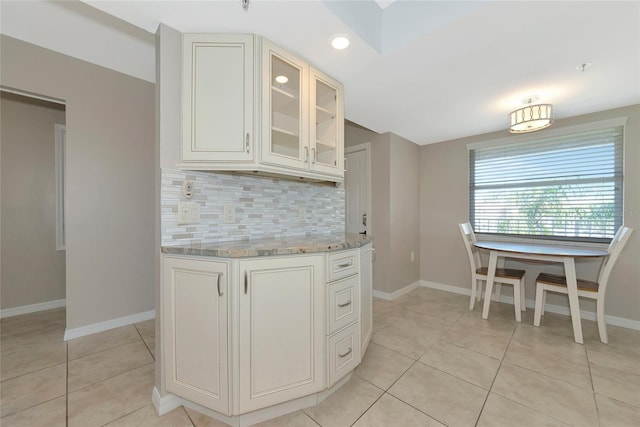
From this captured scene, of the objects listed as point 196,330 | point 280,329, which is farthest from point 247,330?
point 196,330

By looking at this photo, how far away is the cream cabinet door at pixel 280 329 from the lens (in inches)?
47.6

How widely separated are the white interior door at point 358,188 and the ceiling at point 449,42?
3.75ft

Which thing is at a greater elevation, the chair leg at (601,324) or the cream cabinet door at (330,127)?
the cream cabinet door at (330,127)

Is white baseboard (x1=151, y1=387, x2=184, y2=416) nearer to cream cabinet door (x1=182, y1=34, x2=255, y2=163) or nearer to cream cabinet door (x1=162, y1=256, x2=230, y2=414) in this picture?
cream cabinet door (x1=162, y1=256, x2=230, y2=414)

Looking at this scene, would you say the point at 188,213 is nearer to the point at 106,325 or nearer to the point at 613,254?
the point at 106,325

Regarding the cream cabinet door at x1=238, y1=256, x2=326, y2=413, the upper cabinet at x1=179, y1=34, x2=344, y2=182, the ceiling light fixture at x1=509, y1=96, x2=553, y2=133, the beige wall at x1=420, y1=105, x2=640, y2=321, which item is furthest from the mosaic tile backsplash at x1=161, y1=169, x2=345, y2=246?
the beige wall at x1=420, y1=105, x2=640, y2=321

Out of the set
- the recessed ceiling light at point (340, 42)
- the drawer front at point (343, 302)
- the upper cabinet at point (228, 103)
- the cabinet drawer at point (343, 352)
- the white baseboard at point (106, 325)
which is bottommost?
the white baseboard at point (106, 325)

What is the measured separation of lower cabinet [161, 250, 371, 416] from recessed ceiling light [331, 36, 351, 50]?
4.37ft

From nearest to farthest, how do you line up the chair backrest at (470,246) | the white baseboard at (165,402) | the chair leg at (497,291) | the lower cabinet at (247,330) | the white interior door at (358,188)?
the lower cabinet at (247,330) → the white baseboard at (165,402) → the chair backrest at (470,246) → the chair leg at (497,291) → the white interior door at (358,188)

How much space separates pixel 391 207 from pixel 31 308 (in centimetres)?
420

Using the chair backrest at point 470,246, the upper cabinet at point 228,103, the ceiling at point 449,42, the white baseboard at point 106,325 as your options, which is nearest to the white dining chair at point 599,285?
the chair backrest at point 470,246

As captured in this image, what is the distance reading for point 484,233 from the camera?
3.21 metres

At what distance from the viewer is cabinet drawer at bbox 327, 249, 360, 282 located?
140 cm

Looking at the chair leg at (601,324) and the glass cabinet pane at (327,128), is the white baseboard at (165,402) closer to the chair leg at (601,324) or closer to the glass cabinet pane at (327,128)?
the glass cabinet pane at (327,128)
